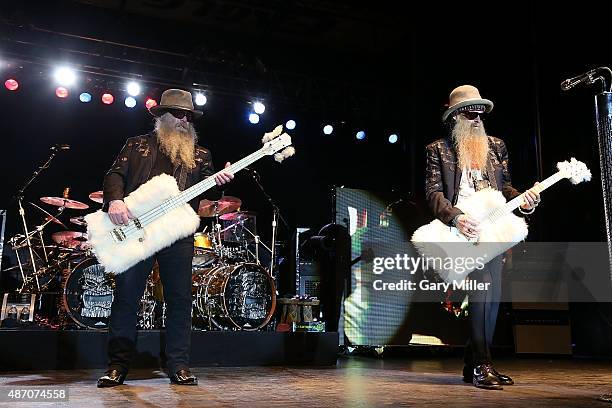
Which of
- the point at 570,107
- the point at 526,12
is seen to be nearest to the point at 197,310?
the point at 570,107

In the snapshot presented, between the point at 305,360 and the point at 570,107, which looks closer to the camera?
the point at 305,360

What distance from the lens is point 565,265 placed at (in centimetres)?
713

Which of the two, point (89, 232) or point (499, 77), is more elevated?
point (499, 77)

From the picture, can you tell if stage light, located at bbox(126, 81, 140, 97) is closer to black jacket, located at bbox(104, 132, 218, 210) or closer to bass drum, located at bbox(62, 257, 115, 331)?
bass drum, located at bbox(62, 257, 115, 331)

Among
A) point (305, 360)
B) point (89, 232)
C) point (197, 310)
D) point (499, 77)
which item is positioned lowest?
point (305, 360)

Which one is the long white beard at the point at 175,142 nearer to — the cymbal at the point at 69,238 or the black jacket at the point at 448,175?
the black jacket at the point at 448,175

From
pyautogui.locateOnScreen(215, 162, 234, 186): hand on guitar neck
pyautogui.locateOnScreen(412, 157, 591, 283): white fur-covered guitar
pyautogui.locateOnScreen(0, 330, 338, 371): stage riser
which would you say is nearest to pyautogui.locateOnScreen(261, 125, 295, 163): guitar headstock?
pyautogui.locateOnScreen(215, 162, 234, 186): hand on guitar neck

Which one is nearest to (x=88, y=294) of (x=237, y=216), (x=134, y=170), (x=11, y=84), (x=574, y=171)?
(x=237, y=216)

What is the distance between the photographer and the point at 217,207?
21.8 ft

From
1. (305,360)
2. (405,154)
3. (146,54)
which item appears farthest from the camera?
(405,154)

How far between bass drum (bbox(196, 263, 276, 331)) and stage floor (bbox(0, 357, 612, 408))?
152 centimetres

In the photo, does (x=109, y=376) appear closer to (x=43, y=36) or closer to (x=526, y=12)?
(x=43, y=36)

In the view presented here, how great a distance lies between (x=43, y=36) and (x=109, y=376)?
5712 millimetres

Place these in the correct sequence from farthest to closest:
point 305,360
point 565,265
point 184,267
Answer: point 565,265
point 305,360
point 184,267
